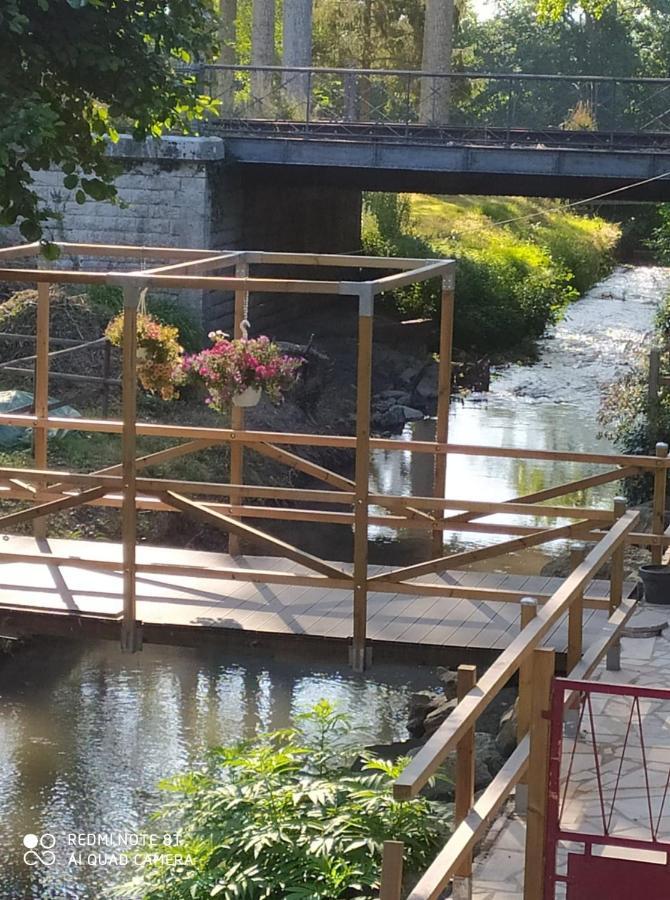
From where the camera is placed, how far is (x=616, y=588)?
8547mm

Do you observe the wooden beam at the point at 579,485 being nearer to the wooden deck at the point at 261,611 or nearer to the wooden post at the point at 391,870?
the wooden deck at the point at 261,611

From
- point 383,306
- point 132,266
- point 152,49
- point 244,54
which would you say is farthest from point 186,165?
point 244,54

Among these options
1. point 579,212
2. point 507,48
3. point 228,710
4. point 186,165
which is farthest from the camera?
point 507,48

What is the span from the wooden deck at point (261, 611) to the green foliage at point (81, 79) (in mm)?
2485

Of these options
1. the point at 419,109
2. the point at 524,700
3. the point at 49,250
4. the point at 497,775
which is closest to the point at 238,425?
the point at 49,250

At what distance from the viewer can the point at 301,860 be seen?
7.11 meters

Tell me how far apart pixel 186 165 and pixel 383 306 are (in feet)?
25.5

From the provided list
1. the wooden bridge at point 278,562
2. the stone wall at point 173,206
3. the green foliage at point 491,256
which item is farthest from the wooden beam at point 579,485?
the green foliage at point 491,256

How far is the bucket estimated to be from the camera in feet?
31.8

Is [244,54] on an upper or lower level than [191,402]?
upper

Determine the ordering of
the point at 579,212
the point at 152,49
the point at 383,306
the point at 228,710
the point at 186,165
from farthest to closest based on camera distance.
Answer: the point at 579,212
the point at 383,306
the point at 186,165
the point at 228,710
the point at 152,49

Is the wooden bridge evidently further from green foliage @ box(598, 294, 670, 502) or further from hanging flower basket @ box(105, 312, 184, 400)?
green foliage @ box(598, 294, 670, 502)

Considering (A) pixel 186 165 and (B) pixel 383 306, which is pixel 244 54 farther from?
(A) pixel 186 165

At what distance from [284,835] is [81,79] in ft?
14.0
